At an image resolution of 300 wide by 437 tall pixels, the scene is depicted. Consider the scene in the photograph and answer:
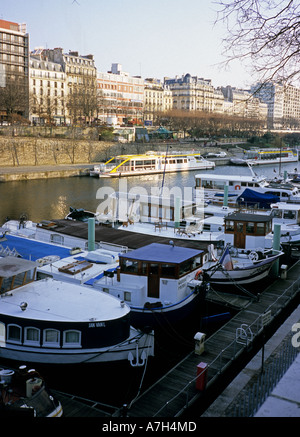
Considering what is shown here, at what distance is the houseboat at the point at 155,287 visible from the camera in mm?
9984

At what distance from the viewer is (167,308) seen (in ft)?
32.8

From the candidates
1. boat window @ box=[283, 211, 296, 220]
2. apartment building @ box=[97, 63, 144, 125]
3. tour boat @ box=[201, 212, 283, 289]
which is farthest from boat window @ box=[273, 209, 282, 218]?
apartment building @ box=[97, 63, 144, 125]

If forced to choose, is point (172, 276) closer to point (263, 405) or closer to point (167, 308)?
point (167, 308)

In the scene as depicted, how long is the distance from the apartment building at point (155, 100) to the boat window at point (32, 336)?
83679 millimetres

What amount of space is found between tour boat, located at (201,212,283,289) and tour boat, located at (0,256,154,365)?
3170 mm

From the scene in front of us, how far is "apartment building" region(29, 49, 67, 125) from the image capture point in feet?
202

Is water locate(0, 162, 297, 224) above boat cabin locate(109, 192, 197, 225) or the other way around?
the other way around

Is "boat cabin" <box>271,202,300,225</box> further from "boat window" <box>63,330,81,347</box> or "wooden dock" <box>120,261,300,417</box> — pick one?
"boat window" <box>63,330,81,347</box>

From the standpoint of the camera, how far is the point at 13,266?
9539mm

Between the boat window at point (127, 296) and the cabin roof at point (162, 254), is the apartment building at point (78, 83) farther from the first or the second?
the boat window at point (127, 296)

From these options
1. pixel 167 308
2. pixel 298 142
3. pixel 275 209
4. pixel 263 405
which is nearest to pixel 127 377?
pixel 167 308
